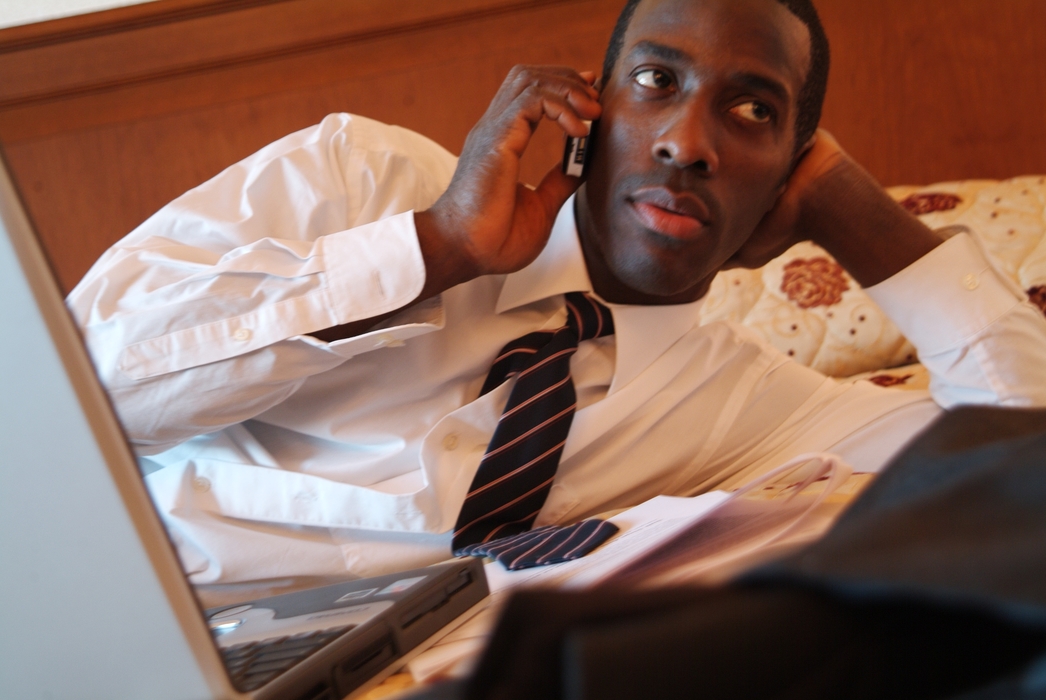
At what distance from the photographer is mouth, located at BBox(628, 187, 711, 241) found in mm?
932

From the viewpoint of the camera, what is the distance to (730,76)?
929 millimetres

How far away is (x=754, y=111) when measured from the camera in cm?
97

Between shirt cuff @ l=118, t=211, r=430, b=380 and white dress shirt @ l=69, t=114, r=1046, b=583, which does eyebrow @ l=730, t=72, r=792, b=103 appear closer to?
white dress shirt @ l=69, t=114, r=1046, b=583

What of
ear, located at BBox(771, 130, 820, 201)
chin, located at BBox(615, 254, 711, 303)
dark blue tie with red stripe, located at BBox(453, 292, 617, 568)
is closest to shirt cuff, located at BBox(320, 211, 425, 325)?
dark blue tie with red stripe, located at BBox(453, 292, 617, 568)

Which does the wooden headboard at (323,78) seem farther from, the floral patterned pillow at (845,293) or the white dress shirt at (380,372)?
the white dress shirt at (380,372)

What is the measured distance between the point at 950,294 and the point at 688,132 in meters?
0.43

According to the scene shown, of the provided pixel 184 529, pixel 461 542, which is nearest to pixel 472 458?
pixel 461 542

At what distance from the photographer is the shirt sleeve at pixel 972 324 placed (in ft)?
3.37

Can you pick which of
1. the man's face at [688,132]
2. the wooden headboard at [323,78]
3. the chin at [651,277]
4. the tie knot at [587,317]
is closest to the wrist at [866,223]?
the man's face at [688,132]

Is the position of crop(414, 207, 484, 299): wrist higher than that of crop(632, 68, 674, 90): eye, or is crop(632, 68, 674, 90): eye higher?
crop(632, 68, 674, 90): eye

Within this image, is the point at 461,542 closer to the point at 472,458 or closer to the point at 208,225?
the point at 472,458

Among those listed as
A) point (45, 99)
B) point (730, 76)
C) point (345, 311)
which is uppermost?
point (45, 99)

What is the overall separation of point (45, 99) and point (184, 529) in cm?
122

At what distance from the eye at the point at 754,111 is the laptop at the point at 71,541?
82cm
